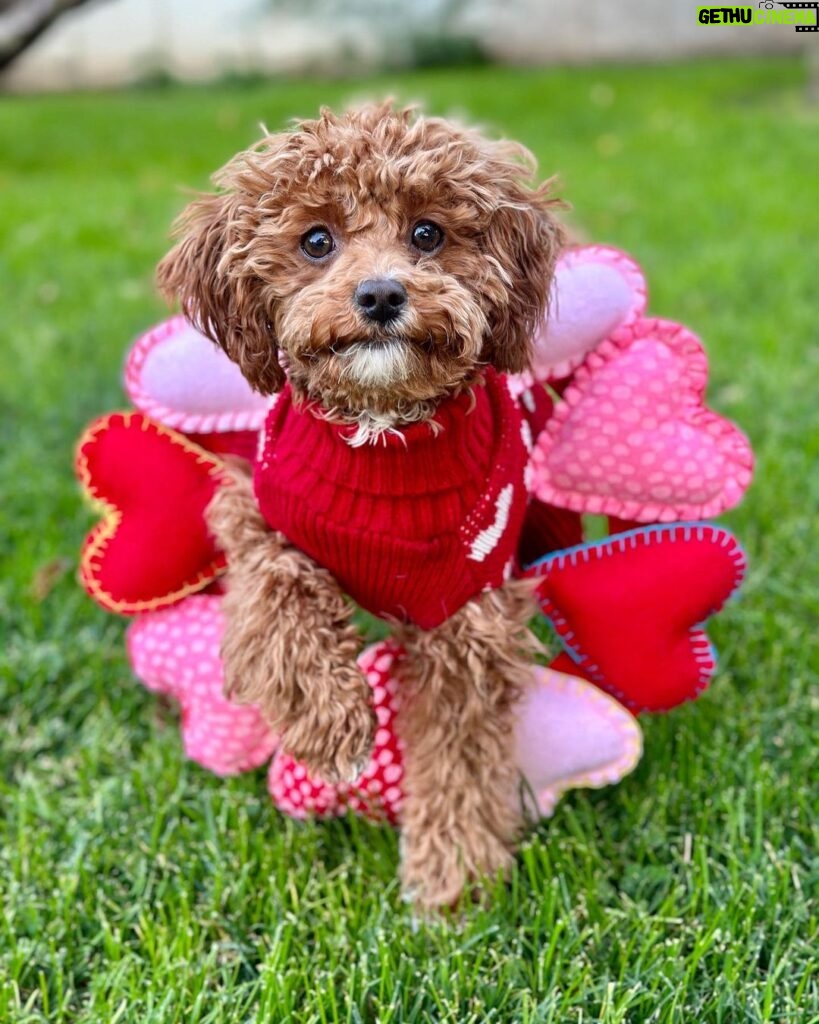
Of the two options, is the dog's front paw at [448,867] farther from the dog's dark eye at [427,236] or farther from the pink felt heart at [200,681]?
the dog's dark eye at [427,236]

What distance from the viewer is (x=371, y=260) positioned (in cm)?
197

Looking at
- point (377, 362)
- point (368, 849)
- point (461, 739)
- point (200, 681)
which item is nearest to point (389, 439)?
point (377, 362)

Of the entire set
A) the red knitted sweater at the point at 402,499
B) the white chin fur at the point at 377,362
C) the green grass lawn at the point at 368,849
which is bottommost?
the green grass lawn at the point at 368,849

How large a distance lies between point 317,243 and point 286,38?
42.2ft

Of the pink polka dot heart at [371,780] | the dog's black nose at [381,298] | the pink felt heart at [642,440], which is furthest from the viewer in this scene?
the pink felt heart at [642,440]

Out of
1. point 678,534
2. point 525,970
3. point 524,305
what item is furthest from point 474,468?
point 525,970

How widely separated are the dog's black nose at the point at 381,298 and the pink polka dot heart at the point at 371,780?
851 mm

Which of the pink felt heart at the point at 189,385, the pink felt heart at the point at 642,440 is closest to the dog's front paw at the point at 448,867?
the pink felt heart at the point at 642,440

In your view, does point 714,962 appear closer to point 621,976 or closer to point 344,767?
point 621,976

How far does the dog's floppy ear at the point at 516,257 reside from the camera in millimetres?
2084

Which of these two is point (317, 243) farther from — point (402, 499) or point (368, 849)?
point (368, 849)

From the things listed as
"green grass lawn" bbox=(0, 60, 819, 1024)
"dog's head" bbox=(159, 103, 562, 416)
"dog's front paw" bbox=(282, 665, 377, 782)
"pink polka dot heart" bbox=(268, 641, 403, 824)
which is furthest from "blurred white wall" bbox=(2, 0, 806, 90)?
"dog's front paw" bbox=(282, 665, 377, 782)

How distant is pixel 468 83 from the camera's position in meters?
12.7

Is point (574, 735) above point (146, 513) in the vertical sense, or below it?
below
